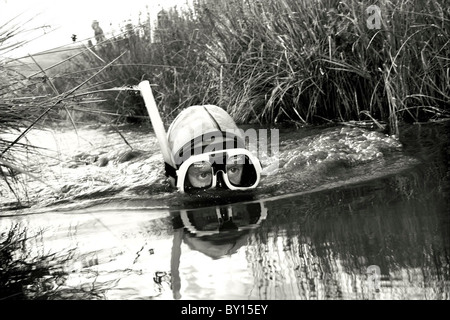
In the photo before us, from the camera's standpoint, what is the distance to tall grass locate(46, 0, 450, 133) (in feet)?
20.8

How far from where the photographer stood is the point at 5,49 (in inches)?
157

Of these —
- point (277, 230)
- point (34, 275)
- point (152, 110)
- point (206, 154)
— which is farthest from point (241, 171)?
point (34, 275)

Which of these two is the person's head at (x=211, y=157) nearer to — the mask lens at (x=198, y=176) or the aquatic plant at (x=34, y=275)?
the mask lens at (x=198, y=176)

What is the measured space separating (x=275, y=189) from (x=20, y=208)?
1958mm

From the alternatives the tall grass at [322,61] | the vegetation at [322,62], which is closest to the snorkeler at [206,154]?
the vegetation at [322,62]

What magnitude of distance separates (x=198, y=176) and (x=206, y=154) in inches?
11.6

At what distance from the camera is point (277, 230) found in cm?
367

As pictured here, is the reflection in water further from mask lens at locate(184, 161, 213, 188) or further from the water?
mask lens at locate(184, 161, 213, 188)

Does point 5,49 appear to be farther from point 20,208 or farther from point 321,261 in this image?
point 321,261

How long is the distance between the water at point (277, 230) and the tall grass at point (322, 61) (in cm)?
58

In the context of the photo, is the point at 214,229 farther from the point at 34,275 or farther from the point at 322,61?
the point at 322,61

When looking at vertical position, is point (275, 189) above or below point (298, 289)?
above
